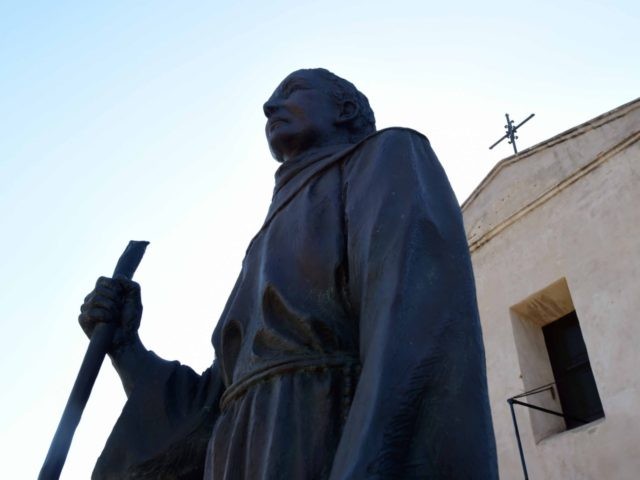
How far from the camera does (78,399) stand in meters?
2.68

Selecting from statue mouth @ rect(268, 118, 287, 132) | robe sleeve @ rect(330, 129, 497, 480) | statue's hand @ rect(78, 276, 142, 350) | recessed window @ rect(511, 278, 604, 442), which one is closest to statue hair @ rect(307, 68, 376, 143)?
statue mouth @ rect(268, 118, 287, 132)

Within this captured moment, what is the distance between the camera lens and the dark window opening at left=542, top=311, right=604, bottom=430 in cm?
1031

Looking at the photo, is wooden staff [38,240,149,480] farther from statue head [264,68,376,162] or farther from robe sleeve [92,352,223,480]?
statue head [264,68,376,162]

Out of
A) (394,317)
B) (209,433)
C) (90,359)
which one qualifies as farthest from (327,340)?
(90,359)

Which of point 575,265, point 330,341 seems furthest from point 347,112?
point 575,265

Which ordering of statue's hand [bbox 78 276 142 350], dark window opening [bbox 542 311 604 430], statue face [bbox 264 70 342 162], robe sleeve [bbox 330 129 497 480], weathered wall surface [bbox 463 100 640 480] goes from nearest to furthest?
robe sleeve [bbox 330 129 497 480], statue's hand [bbox 78 276 142 350], statue face [bbox 264 70 342 162], weathered wall surface [bbox 463 100 640 480], dark window opening [bbox 542 311 604 430]

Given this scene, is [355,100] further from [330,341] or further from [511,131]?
[511,131]

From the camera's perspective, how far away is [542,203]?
38.8 feet

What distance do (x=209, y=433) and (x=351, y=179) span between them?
883mm

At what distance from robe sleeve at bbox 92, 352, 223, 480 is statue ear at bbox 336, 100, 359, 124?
3.11 ft

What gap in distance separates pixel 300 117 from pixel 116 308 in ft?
2.91

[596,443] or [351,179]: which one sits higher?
[596,443]

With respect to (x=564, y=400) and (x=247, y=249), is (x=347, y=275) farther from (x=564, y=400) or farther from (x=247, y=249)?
(x=564, y=400)

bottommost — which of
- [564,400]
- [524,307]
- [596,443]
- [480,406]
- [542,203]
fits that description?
[480,406]
